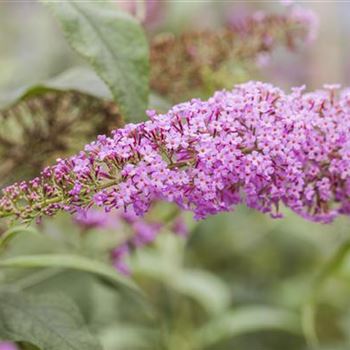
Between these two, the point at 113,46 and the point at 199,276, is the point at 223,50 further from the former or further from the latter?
the point at 199,276

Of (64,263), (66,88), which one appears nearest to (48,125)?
(66,88)

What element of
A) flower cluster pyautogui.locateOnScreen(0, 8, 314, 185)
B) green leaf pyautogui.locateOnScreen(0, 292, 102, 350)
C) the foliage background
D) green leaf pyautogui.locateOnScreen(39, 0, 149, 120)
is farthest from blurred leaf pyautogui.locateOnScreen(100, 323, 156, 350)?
green leaf pyautogui.locateOnScreen(39, 0, 149, 120)

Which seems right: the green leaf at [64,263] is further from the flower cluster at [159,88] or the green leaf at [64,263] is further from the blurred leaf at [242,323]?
the blurred leaf at [242,323]

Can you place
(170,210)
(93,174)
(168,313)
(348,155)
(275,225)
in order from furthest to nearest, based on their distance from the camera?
(275,225), (168,313), (170,210), (348,155), (93,174)

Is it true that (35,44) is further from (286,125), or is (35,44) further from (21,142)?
(286,125)

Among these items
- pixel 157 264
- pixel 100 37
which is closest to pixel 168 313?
pixel 157 264

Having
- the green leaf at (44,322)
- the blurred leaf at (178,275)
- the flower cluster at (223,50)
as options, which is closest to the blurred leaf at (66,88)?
the flower cluster at (223,50)
